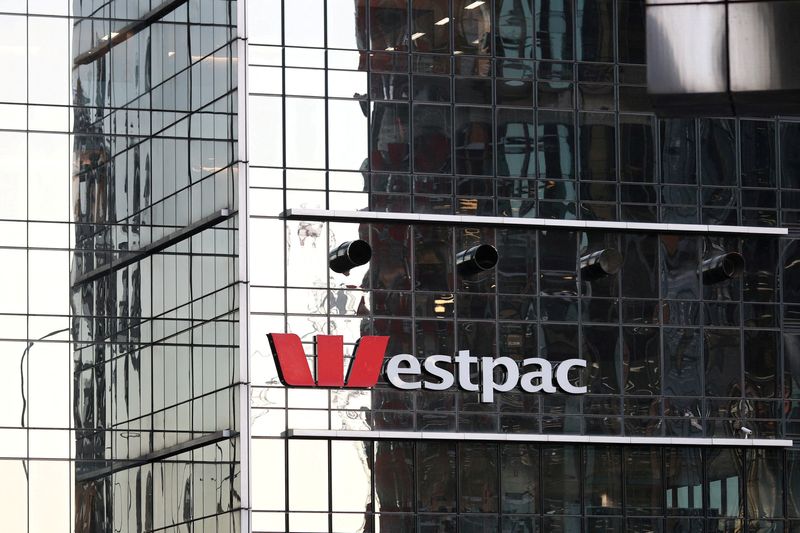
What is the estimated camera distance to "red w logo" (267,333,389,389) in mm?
46469

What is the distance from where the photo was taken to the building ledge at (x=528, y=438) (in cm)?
4631

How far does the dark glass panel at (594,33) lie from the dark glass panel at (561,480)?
31.4 ft

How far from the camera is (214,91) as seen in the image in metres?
48.8

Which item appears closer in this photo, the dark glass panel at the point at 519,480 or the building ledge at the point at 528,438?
the building ledge at the point at 528,438

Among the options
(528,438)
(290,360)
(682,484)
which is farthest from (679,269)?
(290,360)

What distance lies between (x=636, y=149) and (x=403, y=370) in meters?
8.08

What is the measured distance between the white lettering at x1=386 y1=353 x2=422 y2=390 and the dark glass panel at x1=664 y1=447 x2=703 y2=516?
21.1ft

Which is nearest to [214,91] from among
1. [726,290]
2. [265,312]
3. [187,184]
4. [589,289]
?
[187,184]

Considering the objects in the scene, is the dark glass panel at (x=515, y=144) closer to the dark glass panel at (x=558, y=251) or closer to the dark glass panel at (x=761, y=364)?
the dark glass panel at (x=558, y=251)

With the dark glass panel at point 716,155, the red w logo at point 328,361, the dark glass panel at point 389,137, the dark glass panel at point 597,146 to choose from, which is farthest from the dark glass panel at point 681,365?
the dark glass panel at point 389,137

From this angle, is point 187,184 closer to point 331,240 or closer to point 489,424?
point 331,240

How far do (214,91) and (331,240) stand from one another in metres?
4.89

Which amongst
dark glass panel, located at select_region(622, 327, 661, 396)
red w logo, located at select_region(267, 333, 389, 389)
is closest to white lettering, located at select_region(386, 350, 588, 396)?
red w logo, located at select_region(267, 333, 389, 389)

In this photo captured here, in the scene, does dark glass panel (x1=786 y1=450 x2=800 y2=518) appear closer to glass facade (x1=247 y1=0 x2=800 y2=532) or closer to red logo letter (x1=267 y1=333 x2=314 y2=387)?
glass facade (x1=247 y1=0 x2=800 y2=532)
